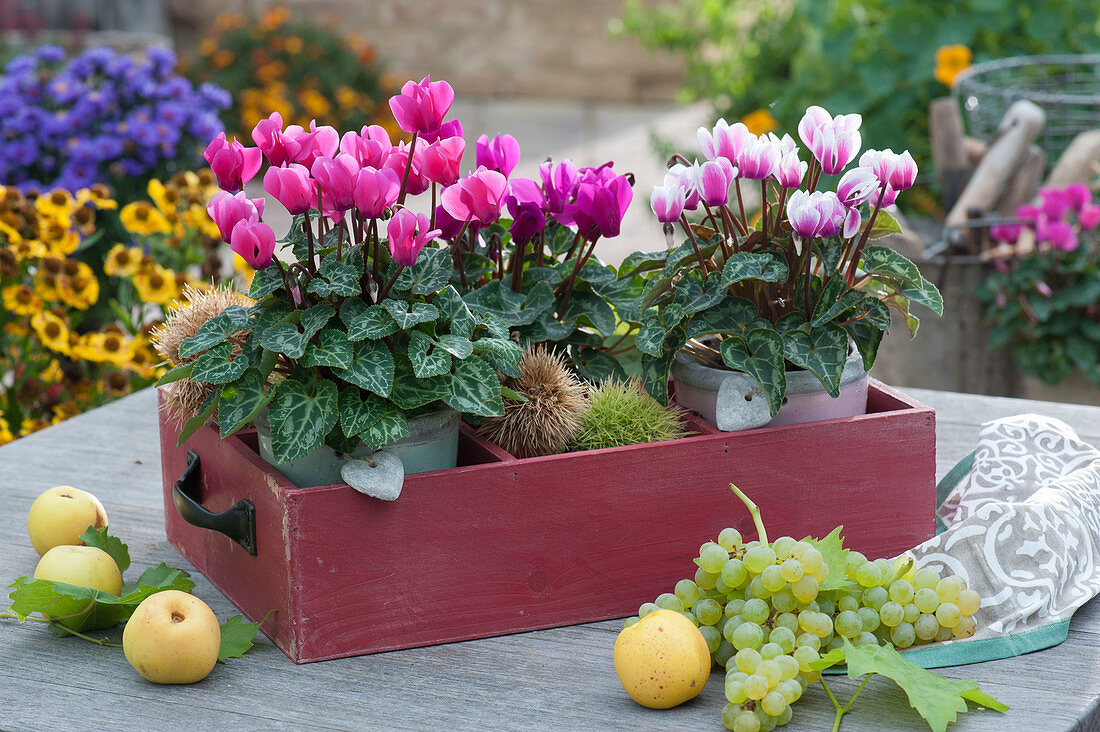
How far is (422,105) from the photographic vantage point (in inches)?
45.0

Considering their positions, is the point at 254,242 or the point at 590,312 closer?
the point at 254,242

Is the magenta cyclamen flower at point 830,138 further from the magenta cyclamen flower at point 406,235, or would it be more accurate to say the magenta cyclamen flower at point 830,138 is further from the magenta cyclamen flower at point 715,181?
the magenta cyclamen flower at point 406,235

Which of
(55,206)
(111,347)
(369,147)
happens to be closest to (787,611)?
(369,147)

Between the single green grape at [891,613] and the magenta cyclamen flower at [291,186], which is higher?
the magenta cyclamen flower at [291,186]

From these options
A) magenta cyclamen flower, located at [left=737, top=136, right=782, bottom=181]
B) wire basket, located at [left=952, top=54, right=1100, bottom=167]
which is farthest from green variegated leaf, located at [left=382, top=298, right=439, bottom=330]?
wire basket, located at [left=952, top=54, right=1100, bottom=167]

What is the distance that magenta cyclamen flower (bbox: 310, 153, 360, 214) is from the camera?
1.05 m

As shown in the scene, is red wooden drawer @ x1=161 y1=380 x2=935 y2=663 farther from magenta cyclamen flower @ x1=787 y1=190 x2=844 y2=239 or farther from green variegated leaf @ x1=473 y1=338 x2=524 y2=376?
magenta cyclamen flower @ x1=787 y1=190 x2=844 y2=239

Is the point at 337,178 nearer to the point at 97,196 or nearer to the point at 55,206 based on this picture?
the point at 55,206

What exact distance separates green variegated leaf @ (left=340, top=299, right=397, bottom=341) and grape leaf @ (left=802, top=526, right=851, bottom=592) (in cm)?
41

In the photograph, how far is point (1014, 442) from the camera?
4.48ft

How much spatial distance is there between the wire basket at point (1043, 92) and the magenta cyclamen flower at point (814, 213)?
73.3 inches

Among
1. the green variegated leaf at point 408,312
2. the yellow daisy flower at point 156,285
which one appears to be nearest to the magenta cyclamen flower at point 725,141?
the green variegated leaf at point 408,312

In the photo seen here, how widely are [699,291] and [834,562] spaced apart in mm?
305

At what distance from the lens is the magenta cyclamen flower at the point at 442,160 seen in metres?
1.16
